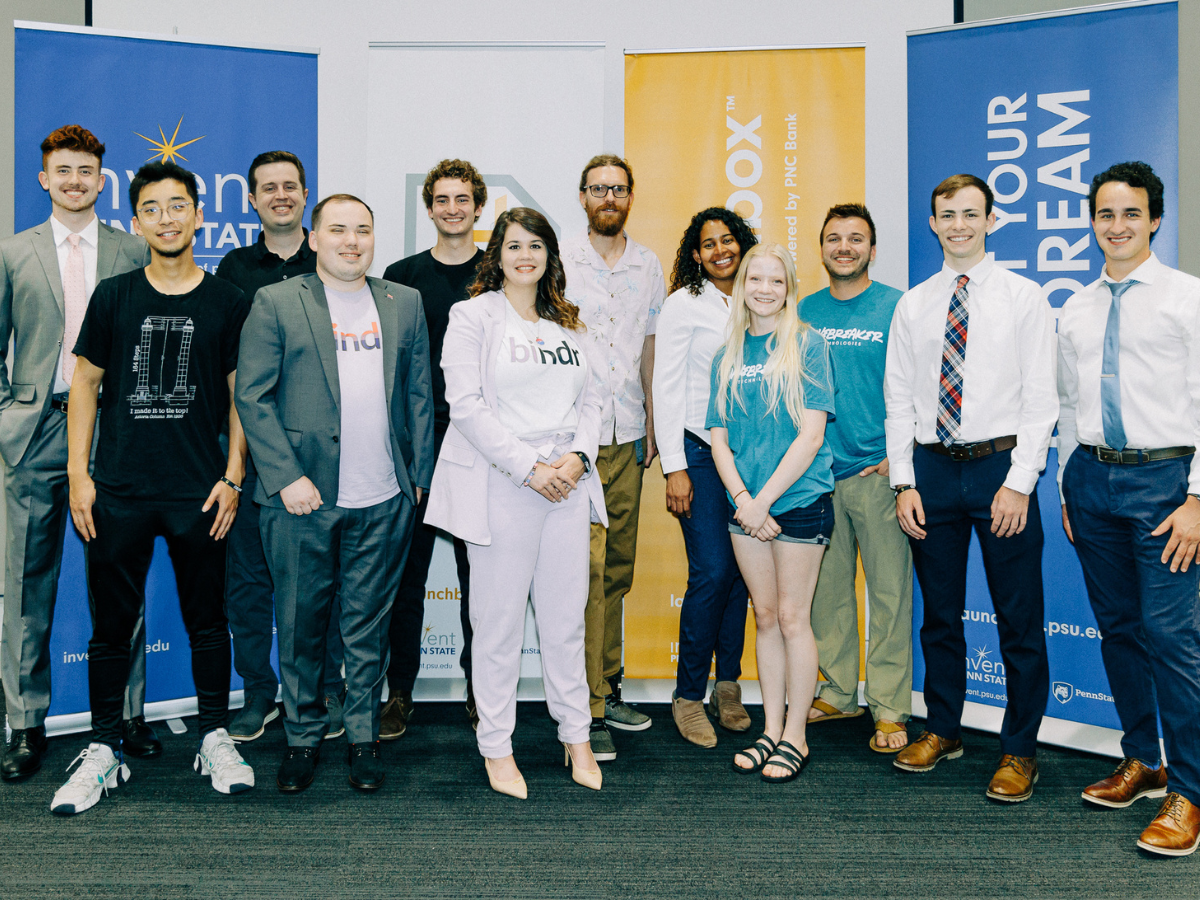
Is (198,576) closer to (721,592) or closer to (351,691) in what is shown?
(351,691)

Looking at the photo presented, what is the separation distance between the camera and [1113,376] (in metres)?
2.47

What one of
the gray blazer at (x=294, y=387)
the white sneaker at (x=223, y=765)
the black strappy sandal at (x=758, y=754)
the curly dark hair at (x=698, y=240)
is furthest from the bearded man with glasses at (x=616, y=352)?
the white sneaker at (x=223, y=765)

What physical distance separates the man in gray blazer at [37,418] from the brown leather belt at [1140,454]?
322 centimetres

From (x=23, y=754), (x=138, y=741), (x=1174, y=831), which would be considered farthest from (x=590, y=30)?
(x=1174, y=831)

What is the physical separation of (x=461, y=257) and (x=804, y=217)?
151 cm

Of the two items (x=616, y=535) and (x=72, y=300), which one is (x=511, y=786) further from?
(x=72, y=300)

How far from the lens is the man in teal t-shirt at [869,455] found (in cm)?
301

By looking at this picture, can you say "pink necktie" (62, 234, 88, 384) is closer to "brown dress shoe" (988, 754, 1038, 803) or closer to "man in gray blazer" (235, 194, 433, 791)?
"man in gray blazer" (235, 194, 433, 791)

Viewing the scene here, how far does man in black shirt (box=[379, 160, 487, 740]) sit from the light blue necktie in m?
2.15

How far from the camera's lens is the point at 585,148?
3535mm

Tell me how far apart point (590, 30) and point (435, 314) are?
6.22 feet

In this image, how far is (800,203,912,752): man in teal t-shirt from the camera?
301 centimetres

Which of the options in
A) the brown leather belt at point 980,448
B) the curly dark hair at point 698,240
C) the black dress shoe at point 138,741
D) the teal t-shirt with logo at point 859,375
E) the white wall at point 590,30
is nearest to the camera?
the brown leather belt at point 980,448

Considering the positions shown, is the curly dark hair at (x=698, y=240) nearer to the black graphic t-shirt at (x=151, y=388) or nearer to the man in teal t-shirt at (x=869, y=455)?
the man in teal t-shirt at (x=869, y=455)
